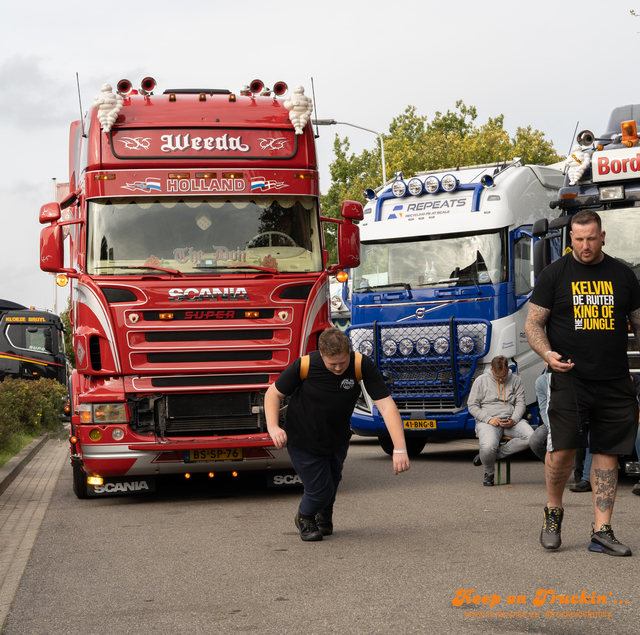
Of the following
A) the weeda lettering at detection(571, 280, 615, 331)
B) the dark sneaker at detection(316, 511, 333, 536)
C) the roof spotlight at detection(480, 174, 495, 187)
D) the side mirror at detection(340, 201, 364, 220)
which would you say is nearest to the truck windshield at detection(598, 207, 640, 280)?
the side mirror at detection(340, 201, 364, 220)

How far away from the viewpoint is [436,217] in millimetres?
13336

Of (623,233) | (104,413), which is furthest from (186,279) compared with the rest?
(623,233)

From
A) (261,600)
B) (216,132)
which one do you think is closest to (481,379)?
(216,132)

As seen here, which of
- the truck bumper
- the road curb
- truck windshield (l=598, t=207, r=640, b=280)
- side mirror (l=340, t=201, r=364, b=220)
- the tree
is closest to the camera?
truck windshield (l=598, t=207, r=640, b=280)

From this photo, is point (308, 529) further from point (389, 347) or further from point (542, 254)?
point (389, 347)

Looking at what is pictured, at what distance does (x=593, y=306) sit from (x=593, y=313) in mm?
46

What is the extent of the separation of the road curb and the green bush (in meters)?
0.36

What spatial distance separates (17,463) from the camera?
1380 cm

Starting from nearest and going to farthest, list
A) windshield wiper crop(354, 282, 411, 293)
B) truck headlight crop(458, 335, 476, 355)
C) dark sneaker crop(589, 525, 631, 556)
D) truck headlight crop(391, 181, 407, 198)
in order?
dark sneaker crop(589, 525, 631, 556) → truck headlight crop(458, 335, 476, 355) → windshield wiper crop(354, 282, 411, 293) → truck headlight crop(391, 181, 407, 198)

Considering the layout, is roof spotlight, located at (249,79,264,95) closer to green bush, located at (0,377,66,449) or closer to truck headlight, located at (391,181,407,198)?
truck headlight, located at (391,181,407,198)

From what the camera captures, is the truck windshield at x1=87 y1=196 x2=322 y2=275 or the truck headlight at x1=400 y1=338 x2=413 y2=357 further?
the truck headlight at x1=400 y1=338 x2=413 y2=357

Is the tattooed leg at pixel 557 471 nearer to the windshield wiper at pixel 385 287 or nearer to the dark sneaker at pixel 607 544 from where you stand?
the dark sneaker at pixel 607 544

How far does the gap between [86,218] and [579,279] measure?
5105mm

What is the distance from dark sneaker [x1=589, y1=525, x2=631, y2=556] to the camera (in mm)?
6266
